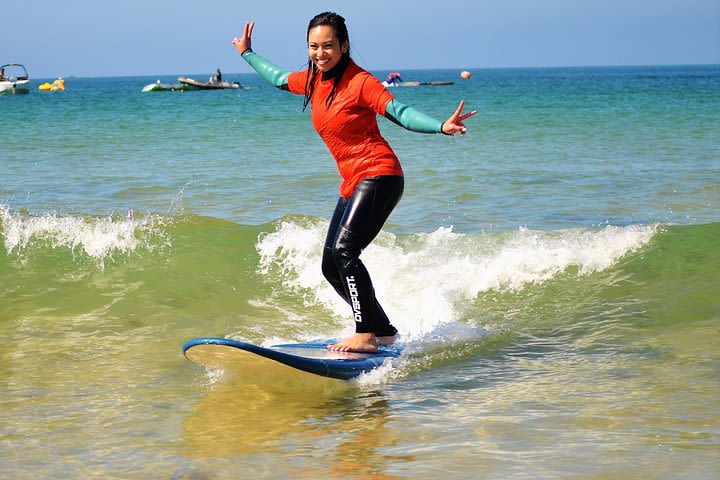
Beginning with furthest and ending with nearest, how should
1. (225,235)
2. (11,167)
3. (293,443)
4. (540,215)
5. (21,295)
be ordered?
(11,167), (540,215), (225,235), (21,295), (293,443)

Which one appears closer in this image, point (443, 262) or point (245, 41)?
point (245, 41)

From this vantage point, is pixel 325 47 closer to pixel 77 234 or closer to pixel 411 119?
pixel 411 119

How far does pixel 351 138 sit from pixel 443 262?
3.91 m

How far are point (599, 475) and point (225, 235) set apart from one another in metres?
6.92

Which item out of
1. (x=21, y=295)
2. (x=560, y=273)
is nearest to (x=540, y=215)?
(x=560, y=273)

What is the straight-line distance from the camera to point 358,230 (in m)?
5.29

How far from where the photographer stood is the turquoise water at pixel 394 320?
14.3ft

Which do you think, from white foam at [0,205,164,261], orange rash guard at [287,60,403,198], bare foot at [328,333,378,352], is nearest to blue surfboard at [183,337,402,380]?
bare foot at [328,333,378,352]

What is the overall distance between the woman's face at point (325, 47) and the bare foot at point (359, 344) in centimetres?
170

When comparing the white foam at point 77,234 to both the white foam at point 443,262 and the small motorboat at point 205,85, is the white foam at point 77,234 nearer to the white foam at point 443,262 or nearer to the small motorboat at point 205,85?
the white foam at point 443,262

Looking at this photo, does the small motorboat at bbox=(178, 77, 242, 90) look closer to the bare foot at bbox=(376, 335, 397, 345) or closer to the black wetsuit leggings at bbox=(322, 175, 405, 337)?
the bare foot at bbox=(376, 335, 397, 345)

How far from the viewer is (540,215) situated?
12.4 m

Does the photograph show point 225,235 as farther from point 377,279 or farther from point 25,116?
point 25,116

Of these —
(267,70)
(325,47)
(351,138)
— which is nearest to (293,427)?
(351,138)
